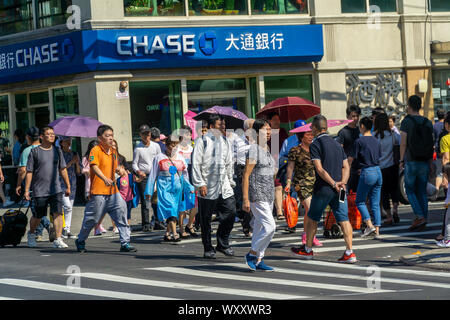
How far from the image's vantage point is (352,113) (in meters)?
14.6

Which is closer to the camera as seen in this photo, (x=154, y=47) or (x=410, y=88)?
(x=154, y=47)

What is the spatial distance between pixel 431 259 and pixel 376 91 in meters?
12.7

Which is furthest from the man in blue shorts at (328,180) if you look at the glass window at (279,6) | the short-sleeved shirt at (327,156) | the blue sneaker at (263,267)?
the glass window at (279,6)

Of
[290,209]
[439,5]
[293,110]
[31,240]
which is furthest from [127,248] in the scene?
[439,5]

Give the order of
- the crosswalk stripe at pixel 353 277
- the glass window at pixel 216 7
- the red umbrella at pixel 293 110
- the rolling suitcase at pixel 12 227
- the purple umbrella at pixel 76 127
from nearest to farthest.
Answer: the crosswalk stripe at pixel 353 277
the rolling suitcase at pixel 12 227
the purple umbrella at pixel 76 127
the red umbrella at pixel 293 110
the glass window at pixel 216 7

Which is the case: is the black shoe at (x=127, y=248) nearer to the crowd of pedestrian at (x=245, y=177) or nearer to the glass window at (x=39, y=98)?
the crowd of pedestrian at (x=245, y=177)

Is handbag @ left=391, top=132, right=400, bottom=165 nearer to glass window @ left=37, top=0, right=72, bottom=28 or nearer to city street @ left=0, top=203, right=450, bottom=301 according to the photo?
city street @ left=0, top=203, right=450, bottom=301

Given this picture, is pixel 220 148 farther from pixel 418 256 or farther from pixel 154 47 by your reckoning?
pixel 154 47

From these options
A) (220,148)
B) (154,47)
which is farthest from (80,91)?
(220,148)

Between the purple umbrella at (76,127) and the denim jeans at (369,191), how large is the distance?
5.24 m

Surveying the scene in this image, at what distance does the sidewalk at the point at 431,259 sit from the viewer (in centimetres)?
1080

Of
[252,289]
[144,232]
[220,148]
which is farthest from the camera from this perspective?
[144,232]

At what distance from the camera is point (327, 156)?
11352 mm

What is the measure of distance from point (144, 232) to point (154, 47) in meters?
6.35
